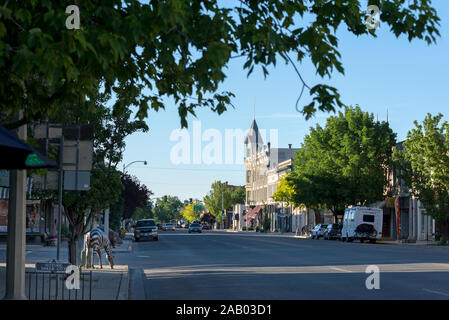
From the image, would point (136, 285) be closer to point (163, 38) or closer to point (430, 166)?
point (163, 38)

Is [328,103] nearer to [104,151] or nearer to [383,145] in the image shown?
[104,151]

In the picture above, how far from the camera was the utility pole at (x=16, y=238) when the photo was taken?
452 inches

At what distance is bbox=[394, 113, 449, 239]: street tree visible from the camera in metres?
51.6

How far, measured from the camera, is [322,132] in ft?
249

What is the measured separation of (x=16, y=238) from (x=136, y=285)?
6.47 metres

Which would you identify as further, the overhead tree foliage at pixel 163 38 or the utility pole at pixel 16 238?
the utility pole at pixel 16 238

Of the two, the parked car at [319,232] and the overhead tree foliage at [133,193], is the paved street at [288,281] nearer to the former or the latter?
the overhead tree foliage at [133,193]

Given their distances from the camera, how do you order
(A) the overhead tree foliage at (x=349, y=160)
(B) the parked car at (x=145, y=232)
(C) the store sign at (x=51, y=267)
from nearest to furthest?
(C) the store sign at (x=51, y=267), (B) the parked car at (x=145, y=232), (A) the overhead tree foliage at (x=349, y=160)

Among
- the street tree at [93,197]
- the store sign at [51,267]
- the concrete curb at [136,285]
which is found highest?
the street tree at [93,197]

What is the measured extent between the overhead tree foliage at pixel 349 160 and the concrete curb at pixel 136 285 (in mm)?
50311

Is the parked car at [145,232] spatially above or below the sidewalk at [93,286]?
below

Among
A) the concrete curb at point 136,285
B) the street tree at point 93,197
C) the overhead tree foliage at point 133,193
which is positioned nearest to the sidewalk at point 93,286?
the concrete curb at point 136,285

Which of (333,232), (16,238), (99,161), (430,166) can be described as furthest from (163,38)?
(333,232)

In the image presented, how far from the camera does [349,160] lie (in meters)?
72.0
